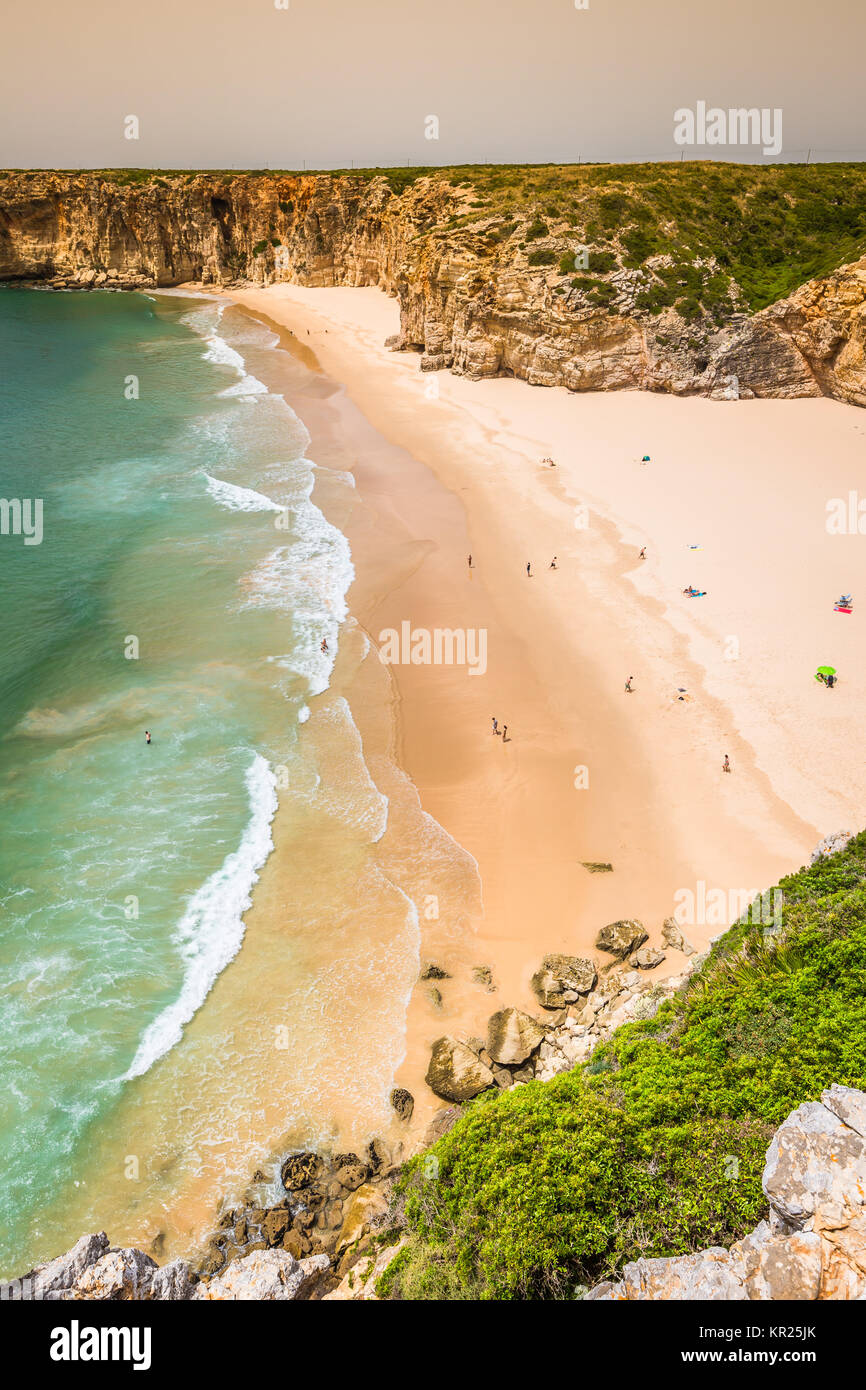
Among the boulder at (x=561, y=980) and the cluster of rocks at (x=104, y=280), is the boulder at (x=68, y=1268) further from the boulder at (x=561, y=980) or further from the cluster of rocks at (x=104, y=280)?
the cluster of rocks at (x=104, y=280)

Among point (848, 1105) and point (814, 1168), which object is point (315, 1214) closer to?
point (814, 1168)

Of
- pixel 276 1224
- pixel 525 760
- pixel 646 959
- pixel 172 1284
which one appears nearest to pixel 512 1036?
pixel 646 959

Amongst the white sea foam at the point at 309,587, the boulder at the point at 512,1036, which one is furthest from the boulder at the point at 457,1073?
the white sea foam at the point at 309,587

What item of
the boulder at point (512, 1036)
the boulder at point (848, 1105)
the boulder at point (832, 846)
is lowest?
the boulder at point (512, 1036)

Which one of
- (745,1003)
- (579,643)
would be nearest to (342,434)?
(579,643)

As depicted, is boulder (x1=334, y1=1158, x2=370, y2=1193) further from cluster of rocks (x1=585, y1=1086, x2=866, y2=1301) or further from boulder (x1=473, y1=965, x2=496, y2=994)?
cluster of rocks (x1=585, y1=1086, x2=866, y2=1301)

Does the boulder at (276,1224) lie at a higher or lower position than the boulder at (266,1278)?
lower
